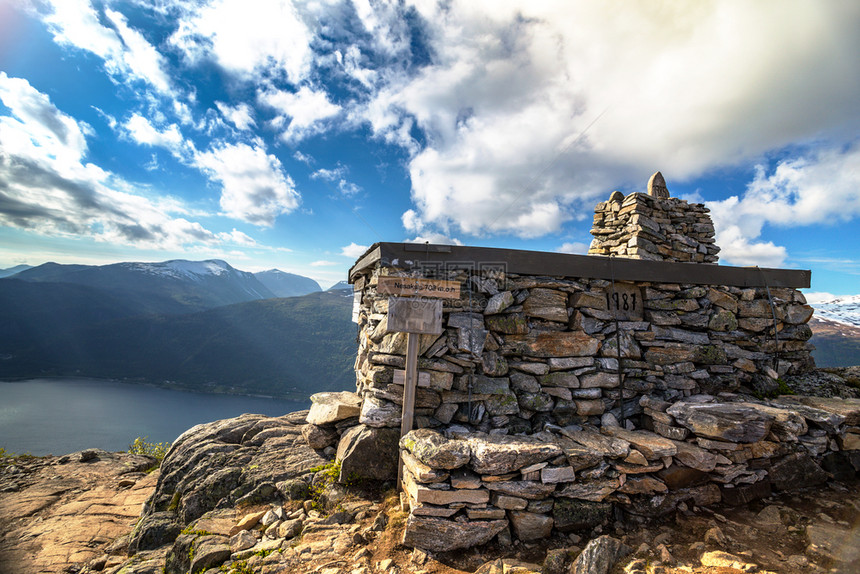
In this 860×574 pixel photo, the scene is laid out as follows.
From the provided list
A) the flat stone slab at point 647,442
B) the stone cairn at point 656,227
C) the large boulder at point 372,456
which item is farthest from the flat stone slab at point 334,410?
the stone cairn at point 656,227

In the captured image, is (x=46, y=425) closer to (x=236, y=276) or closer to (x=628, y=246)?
(x=628, y=246)

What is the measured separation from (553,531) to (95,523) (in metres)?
9.98

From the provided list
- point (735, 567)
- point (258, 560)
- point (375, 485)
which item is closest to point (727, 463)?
point (735, 567)

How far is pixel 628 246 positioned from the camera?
859cm

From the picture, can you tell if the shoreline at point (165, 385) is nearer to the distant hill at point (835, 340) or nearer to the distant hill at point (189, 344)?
the distant hill at point (189, 344)

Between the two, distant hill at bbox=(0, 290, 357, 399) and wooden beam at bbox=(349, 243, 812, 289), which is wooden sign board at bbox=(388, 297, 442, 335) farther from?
distant hill at bbox=(0, 290, 357, 399)

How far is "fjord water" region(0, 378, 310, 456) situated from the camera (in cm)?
4466

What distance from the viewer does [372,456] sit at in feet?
17.7

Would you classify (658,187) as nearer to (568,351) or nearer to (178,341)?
(568,351)

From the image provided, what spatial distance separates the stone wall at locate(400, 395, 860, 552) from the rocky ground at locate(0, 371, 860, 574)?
0.63ft

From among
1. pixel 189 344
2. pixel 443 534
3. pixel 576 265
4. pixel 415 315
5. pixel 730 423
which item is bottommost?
pixel 189 344

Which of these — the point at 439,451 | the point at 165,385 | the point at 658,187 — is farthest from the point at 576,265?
the point at 165,385

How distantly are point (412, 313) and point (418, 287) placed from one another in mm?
446

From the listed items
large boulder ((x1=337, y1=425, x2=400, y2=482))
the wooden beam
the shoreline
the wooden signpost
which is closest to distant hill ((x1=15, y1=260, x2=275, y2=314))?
A: the shoreline
